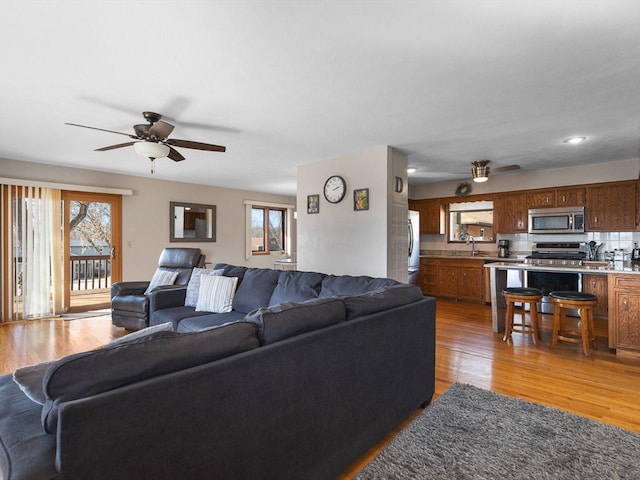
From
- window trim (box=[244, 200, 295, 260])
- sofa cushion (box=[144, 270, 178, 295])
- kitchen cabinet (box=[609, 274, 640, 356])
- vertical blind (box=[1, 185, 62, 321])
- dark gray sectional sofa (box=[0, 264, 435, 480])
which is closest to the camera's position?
dark gray sectional sofa (box=[0, 264, 435, 480])

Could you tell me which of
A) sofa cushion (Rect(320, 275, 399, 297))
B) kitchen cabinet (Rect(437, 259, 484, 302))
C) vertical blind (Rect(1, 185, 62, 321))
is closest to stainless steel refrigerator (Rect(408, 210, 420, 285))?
kitchen cabinet (Rect(437, 259, 484, 302))

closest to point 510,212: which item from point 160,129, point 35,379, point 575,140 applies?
point 575,140

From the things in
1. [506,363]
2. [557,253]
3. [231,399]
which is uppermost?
[557,253]

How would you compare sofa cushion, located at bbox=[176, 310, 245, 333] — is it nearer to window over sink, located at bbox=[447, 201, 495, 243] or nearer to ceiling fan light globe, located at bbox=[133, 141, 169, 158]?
ceiling fan light globe, located at bbox=[133, 141, 169, 158]

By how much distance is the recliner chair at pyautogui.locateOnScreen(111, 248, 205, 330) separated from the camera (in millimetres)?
3946

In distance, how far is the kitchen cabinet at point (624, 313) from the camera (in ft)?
10.5

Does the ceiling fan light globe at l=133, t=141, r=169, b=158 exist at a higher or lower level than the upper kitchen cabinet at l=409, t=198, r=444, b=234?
higher

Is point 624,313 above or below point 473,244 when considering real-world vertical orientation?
below

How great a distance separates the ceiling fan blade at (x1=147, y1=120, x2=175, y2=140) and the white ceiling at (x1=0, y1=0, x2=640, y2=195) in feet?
0.58

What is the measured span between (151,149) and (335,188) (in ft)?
7.79

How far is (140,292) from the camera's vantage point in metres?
4.33

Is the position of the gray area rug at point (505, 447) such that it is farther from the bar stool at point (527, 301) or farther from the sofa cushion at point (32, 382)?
the bar stool at point (527, 301)

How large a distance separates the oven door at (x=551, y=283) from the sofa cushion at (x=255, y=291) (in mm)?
4008

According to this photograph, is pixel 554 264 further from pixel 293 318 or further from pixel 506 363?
pixel 293 318
